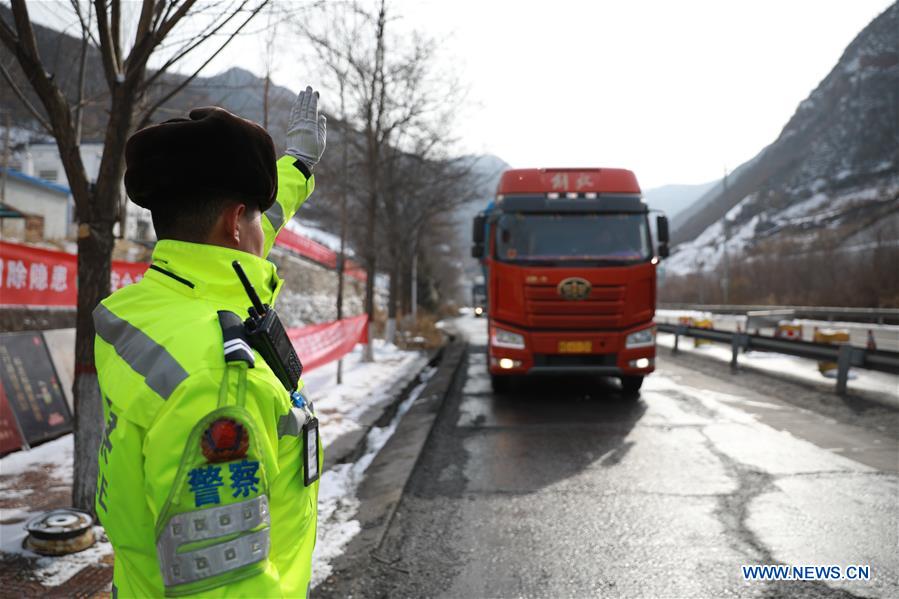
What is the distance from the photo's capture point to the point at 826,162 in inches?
4053

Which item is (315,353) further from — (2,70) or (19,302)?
(2,70)

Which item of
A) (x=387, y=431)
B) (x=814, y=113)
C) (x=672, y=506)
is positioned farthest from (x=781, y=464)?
(x=814, y=113)

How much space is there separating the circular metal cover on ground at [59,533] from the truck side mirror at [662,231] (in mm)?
7440

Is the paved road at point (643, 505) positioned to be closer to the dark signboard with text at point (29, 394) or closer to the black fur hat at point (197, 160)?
the black fur hat at point (197, 160)

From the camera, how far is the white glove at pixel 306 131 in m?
2.02

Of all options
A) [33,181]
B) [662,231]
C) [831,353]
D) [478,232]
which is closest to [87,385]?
[478,232]

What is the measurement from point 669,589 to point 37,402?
5400mm

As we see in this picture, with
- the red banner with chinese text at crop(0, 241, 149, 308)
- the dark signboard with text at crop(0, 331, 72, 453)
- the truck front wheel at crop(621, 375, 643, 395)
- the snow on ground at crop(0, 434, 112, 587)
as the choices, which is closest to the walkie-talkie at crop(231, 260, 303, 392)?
the snow on ground at crop(0, 434, 112, 587)

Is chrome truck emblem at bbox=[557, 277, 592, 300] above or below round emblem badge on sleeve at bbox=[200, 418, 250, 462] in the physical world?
above

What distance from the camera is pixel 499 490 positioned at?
182 inches

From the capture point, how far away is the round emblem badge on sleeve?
96cm

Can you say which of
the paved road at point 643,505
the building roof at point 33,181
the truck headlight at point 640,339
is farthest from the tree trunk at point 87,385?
the building roof at point 33,181

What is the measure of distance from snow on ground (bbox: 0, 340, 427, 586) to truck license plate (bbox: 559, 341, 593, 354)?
2406mm

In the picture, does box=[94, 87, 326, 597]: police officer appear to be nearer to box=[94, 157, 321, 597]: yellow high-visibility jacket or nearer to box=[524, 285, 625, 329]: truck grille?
box=[94, 157, 321, 597]: yellow high-visibility jacket
